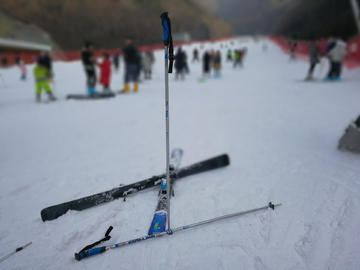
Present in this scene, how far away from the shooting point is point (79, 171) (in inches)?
117

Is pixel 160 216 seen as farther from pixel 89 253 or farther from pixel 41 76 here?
pixel 41 76

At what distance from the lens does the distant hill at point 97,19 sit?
38125mm

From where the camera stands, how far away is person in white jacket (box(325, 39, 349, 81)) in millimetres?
8219

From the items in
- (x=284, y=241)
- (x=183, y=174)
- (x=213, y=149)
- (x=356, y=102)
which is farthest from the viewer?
(x=356, y=102)

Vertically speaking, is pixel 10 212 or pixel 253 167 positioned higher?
pixel 253 167

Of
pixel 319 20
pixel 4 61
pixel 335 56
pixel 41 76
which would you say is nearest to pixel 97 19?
pixel 4 61

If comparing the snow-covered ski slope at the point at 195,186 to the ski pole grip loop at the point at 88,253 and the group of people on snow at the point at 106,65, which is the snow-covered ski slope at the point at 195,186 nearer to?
the ski pole grip loop at the point at 88,253

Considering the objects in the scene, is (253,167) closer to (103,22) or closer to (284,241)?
(284,241)

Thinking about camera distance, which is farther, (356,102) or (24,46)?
(24,46)

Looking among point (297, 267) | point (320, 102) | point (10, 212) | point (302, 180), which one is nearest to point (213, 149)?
point (302, 180)

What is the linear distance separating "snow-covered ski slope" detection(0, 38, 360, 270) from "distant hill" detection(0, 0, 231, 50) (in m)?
40.6

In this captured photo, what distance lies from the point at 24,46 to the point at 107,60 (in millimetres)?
20765

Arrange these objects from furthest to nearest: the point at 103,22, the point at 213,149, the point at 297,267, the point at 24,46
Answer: the point at 103,22 → the point at 24,46 → the point at 213,149 → the point at 297,267

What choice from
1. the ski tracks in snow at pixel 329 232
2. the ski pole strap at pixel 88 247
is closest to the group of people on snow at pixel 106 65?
the ski pole strap at pixel 88 247
